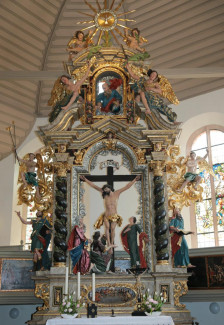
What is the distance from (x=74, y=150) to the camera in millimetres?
9523

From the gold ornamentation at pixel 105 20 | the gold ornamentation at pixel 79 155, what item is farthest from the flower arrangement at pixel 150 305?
the gold ornamentation at pixel 105 20

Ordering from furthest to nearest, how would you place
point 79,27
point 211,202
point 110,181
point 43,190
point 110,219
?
1. point 79,27
2. point 211,202
3. point 43,190
4. point 110,181
5. point 110,219

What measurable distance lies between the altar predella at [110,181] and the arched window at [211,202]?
268 cm

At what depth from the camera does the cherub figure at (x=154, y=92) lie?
9688 mm

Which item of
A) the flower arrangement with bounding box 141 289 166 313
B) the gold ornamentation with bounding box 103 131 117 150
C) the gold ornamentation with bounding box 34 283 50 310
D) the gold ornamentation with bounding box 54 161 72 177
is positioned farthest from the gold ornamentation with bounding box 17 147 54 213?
the flower arrangement with bounding box 141 289 166 313

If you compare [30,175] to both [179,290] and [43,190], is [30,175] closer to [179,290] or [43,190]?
[43,190]

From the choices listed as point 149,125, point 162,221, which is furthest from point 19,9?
point 162,221

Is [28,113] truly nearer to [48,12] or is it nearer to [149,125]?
[48,12]

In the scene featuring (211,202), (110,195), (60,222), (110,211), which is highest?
(211,202)

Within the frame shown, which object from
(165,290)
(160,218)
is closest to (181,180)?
(160,218)

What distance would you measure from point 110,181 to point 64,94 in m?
2.11

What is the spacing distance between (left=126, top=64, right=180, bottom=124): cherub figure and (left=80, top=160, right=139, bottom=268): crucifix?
1.47 meters

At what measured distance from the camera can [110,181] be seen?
30.9 ft

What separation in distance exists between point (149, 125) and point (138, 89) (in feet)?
2.85
